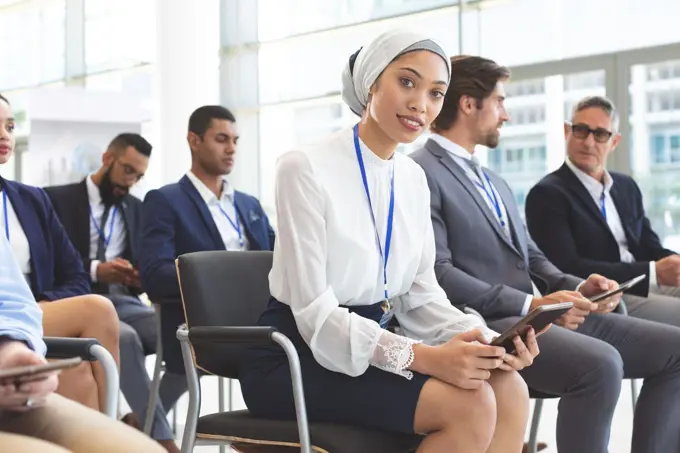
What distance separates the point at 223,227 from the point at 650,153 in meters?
3.96

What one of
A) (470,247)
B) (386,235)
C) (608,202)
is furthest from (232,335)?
(608,202)

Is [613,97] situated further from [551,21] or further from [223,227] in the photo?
[223,227]

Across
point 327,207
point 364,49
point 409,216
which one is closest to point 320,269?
point 327,207

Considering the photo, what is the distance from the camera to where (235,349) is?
249cm

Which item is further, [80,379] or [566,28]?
[566,28]

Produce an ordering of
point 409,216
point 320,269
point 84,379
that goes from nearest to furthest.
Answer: point 320,269, point 409,216, point 84,379

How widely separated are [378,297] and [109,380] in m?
0.75

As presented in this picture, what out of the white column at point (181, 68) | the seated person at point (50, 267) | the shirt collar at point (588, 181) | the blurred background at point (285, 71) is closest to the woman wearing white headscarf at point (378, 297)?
the seated person at point (50, 267)

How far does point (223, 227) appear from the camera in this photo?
4176mm

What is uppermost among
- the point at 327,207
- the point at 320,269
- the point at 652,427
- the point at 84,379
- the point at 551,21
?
the point at 551,21

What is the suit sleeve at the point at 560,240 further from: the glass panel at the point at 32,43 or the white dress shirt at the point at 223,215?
the glass panel at the point at 32,43

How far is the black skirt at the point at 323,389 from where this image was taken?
7.04 ft

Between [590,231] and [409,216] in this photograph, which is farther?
[590,231]

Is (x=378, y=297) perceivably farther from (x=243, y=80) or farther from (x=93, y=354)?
(x=243, y=80)
